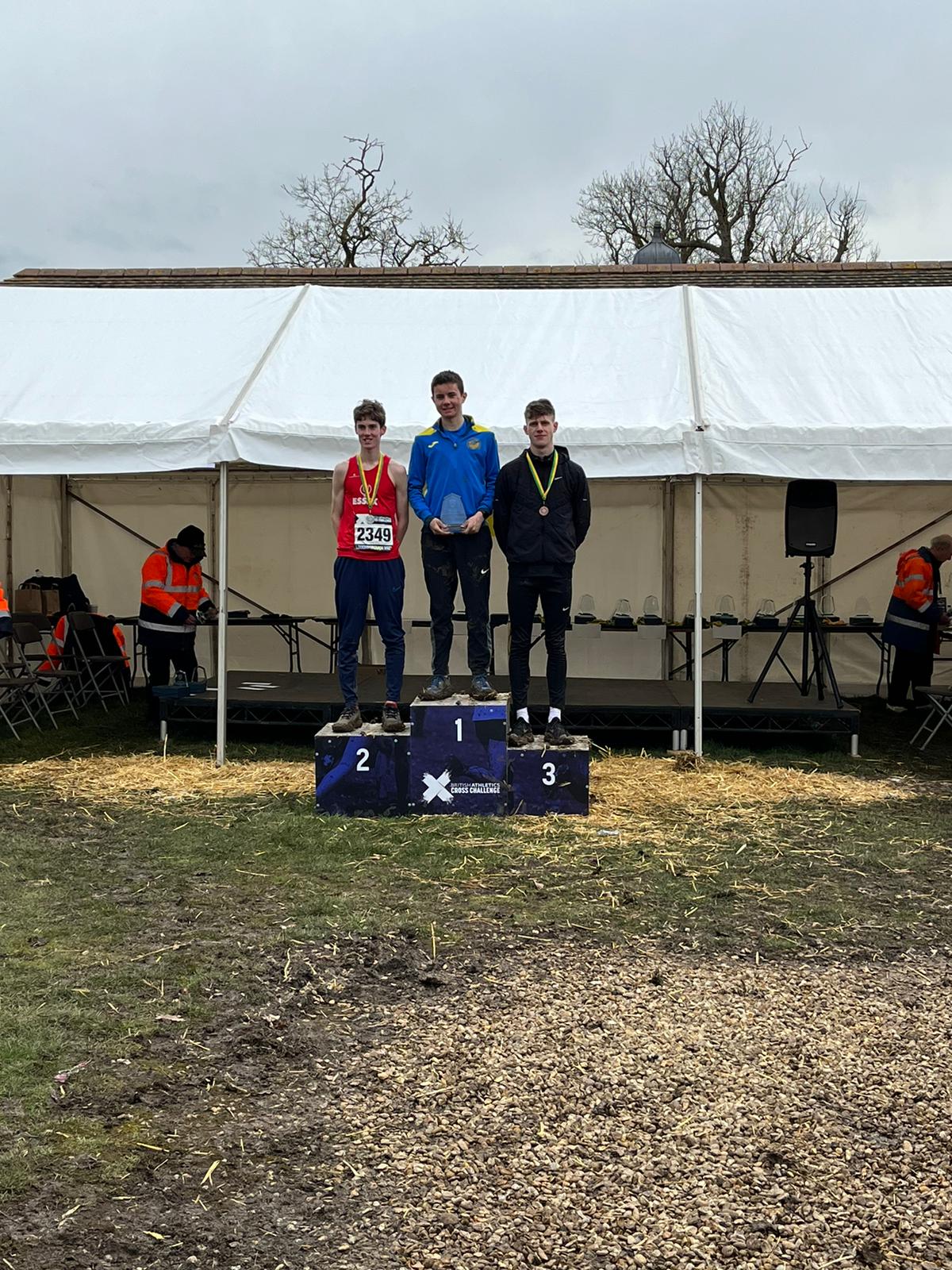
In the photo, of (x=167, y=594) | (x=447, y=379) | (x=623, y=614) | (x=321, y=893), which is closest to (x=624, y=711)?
(x=447, y=379)

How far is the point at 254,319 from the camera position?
26.3 feet

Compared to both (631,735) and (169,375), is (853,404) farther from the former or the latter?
(169,375)

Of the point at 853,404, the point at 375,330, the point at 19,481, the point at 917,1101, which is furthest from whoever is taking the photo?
the point at 19,481

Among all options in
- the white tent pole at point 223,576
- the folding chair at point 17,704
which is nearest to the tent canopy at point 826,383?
the white tent pole at point 223,576

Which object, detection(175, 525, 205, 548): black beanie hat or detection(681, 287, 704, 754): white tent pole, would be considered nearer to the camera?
detection(681, 287, 704, 754): white tent pole

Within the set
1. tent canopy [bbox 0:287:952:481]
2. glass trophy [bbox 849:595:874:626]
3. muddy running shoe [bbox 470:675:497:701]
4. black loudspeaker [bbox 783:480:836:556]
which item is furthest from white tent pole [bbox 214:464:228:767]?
glass trophy [bbox 849:595:874:626]

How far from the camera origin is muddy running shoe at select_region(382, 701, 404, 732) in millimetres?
5625

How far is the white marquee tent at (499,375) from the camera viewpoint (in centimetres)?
653

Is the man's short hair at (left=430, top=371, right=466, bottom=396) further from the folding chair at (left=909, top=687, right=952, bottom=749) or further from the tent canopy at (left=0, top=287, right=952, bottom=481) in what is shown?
the folding chair at (left=909, top=687, right=952, bottom=749)

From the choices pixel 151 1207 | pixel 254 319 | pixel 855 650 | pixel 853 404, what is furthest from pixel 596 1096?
pixel 855 650

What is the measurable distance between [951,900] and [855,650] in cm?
673

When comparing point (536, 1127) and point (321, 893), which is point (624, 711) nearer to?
point (321, 893)

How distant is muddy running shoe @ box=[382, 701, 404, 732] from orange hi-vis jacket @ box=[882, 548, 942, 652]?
206 inches

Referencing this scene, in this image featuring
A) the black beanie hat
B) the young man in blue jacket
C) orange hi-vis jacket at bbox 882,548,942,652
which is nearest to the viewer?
the young man in blue jacket
